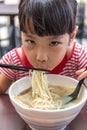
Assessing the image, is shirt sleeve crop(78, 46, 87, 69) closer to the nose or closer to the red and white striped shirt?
the red and white striped shirt

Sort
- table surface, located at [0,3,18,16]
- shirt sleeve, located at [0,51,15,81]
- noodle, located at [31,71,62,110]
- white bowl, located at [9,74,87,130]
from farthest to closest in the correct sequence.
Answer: table surface, located at [0,3,18,16]
shirt sleeve, located at [0,51,15,81]
noodle, located at [31,71,62,110]
white bowl, located at [9,74,87,130]

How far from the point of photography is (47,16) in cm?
73

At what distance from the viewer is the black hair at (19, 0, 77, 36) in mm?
735

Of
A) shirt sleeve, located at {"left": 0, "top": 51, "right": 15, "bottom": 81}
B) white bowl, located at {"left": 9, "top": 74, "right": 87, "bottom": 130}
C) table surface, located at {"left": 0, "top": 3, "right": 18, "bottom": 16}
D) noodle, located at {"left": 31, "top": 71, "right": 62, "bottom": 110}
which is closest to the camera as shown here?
white bowl, located at {"left": 9, "top": 74, "right": 87, "bottom": 130}

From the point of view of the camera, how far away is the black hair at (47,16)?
735 mm

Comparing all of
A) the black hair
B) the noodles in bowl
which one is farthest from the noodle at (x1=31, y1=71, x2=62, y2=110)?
the black hair

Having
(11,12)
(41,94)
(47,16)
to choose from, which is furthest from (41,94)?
(11,12)

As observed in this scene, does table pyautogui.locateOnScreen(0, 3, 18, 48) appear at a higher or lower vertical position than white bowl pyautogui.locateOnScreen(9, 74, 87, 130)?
lower

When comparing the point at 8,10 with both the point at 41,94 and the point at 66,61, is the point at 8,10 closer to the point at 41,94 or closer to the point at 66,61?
the point at 66,61

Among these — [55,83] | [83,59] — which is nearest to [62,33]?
[55,83]

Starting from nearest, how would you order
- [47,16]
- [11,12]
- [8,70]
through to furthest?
[47,16] < [8,70] < [11,12]

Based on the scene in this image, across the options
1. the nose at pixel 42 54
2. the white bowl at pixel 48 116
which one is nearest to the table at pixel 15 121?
the white bowl at pixel 48 116

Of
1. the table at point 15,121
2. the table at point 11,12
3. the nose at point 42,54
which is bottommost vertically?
the table at point 11,12

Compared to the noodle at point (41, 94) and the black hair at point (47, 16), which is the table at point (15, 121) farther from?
the black hair at point (47, 16)
